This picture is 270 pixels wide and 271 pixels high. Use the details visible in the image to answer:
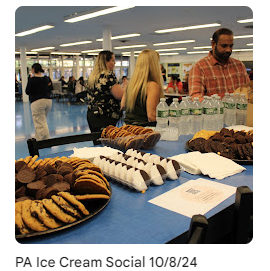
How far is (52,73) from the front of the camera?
22.7m

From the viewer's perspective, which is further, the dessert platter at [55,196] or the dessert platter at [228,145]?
the dessert platter at [228,145]

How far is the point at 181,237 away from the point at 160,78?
2.39m

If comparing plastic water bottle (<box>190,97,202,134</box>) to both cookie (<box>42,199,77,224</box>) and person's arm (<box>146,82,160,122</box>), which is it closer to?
person's arm (<box>146,82,160,122</box>)

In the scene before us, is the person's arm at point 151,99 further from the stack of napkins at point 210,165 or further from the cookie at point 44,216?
the cookie at point 44,216

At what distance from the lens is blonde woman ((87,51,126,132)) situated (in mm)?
3938

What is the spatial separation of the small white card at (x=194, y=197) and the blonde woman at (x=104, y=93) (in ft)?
9.09

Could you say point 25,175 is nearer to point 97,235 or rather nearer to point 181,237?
point 97,235

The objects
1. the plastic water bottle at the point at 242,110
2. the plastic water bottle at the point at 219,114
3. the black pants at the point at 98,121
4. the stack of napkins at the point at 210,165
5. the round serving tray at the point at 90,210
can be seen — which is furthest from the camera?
the black pants at the point at 98,121

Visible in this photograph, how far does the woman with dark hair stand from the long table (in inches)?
190

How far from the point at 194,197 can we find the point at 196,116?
4.33 ft

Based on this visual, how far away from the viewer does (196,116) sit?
2432 mm

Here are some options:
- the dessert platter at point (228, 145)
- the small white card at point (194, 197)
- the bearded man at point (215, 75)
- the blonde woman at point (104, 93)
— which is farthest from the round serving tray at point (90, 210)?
the blonde woman at point (104, 93)

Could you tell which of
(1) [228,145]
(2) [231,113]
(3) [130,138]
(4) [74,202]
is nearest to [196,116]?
(2) [231,113]

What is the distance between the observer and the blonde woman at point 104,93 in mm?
3938
